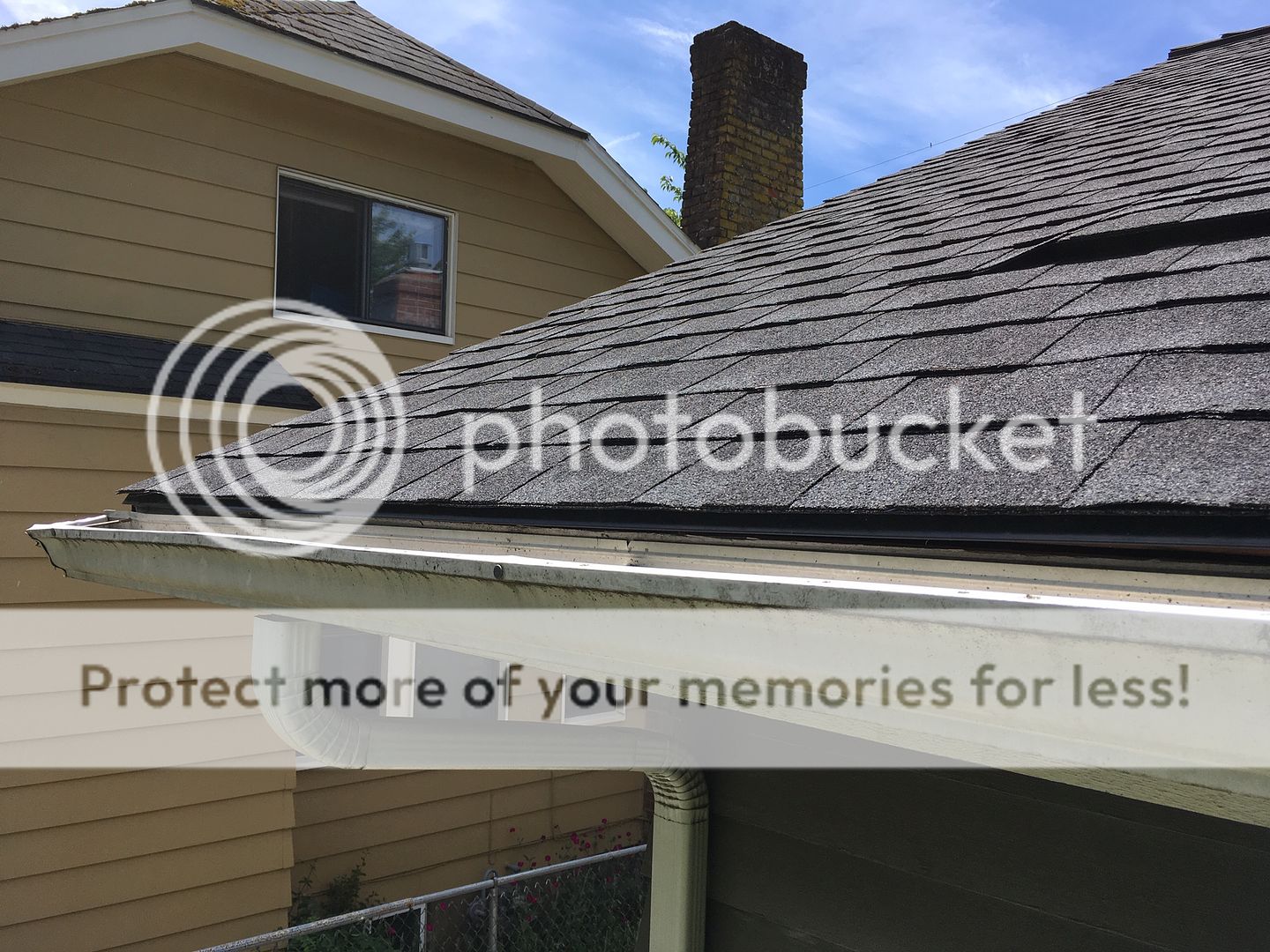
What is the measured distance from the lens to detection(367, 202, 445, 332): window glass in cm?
694

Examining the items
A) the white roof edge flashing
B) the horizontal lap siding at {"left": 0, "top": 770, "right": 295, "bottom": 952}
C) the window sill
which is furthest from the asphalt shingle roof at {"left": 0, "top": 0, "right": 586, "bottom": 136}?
the white roof edge flashing

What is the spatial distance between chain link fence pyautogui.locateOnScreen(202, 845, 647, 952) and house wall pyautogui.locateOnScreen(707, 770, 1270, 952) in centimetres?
329

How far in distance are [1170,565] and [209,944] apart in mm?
5867

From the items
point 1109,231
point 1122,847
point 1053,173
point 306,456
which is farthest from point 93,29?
point 1122,847

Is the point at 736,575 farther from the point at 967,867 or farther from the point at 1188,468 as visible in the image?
the point at 967,867

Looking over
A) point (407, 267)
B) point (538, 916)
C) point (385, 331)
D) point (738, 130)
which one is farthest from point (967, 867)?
point (738, 130)

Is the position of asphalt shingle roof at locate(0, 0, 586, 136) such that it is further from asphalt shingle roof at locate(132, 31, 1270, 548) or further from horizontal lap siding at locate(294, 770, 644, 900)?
horizontal lap siding at locate(294, 770, 644, 900)

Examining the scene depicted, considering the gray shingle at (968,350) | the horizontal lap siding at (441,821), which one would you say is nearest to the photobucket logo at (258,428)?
the gray shingle at (968,350)

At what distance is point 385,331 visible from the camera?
6840mm

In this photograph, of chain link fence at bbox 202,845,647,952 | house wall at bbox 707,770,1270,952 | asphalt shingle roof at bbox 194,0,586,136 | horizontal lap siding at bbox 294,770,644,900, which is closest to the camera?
house wall at bbox 707,770,1270,952

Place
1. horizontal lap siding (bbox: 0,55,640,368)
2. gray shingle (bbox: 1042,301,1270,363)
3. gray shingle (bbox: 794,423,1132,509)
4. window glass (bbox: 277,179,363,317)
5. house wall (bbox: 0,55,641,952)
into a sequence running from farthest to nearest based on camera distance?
window glass (bbox: 277,179,363,317)
horizontal lap siding (bbox: 0,55,640,368)
house wall (bbox: 0,55,641,952)
gray shingle (bbox: 1042,301,1270,363)
gray shingle (bbox: 794,423,1132,509)

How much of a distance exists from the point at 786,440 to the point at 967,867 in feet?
3.89

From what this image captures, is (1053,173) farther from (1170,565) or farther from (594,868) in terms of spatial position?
Answer: (594,868)

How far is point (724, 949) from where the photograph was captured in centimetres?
297
